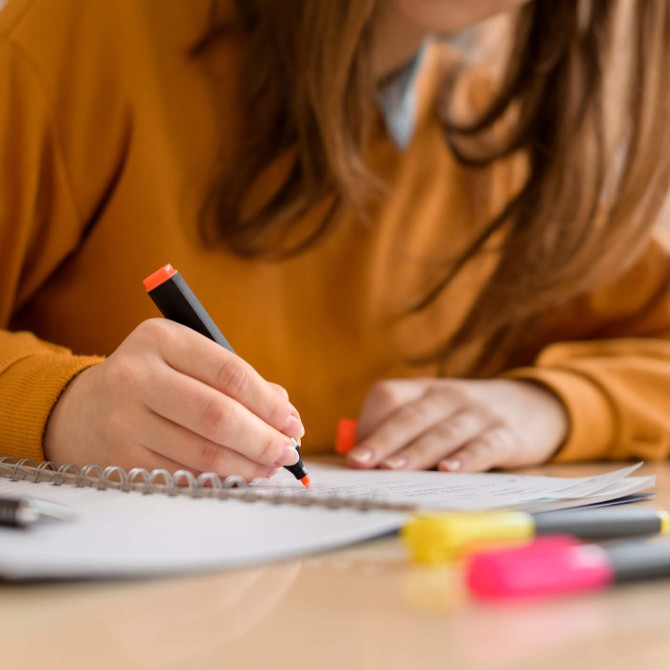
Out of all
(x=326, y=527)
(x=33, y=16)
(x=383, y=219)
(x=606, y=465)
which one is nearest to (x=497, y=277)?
(x=383, y=219)

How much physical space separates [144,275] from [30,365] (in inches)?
9.0

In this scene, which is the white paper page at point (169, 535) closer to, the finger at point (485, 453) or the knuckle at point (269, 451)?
the knuckle at point (269, 451)

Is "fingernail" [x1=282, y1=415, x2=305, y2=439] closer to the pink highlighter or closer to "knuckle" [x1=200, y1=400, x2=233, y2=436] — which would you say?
"knuckle" [x1=200, y1=400, x2=233, y2=436]

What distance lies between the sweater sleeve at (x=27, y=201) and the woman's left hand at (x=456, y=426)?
0.24 metres

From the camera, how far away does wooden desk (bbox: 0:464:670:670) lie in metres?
0.27

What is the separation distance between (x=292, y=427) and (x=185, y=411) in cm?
6

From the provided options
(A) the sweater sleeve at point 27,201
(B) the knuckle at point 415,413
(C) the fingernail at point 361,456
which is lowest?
(B) the knuckle at point 415,413

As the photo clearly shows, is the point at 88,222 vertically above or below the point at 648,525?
above

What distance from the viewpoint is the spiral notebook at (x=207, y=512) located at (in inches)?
13.2

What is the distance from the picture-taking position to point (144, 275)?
82cm

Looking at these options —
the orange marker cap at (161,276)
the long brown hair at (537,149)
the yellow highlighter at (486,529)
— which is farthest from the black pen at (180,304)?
the long brown hair at (537,149)

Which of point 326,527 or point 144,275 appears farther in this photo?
point 144,275

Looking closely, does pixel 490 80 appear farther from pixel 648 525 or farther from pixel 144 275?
pixel 648 525

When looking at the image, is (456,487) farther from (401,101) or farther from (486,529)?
(401,101)
